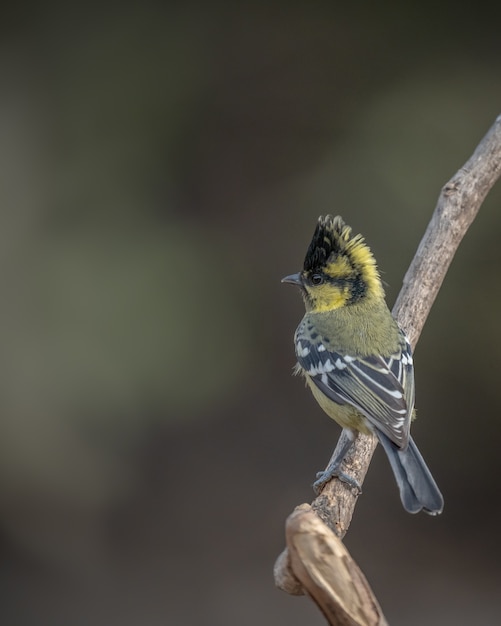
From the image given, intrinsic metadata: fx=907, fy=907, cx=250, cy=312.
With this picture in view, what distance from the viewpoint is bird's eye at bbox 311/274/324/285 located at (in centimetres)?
330

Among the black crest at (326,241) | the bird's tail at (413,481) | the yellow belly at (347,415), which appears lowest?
the bird's tail at (413,481)

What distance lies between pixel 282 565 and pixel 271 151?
154 inches

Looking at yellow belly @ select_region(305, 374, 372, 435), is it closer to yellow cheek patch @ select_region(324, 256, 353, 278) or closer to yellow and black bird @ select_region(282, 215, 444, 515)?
yellow and black bird @ select_region(282, 215, 444, 515)

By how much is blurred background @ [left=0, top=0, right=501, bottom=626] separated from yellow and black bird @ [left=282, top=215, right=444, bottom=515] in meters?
1.75

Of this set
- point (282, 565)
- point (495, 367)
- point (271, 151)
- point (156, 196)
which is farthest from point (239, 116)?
point (282, 565)

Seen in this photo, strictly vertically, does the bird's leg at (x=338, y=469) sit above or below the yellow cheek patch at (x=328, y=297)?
below

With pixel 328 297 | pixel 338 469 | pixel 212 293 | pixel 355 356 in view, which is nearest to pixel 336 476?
pixel 338 469

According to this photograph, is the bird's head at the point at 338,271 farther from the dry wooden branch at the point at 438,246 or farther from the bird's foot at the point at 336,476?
the bird's foot at the point at 336,476

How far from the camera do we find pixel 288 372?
5469 mm

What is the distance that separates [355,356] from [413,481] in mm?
643

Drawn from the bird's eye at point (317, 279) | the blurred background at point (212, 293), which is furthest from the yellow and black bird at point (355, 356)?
the blurred background at point (212, 293)

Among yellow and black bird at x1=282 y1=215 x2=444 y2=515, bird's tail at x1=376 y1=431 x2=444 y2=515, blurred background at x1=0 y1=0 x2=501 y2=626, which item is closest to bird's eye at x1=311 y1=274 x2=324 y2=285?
yellow and black bird at x1=282 y1=215 x2=444 y2=515

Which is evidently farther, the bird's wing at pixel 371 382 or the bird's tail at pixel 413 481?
the bird's wing at pixel 371 382

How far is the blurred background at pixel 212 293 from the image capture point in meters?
4.98
